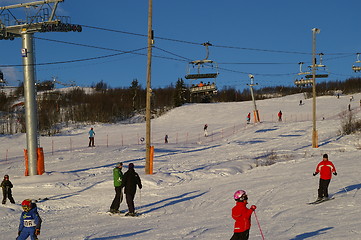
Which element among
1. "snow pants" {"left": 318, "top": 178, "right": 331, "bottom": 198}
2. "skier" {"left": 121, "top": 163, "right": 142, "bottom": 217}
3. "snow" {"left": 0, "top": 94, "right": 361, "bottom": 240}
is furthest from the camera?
"snow pants" {"left": 318, "top": 178, "right": 331, "bottom": 198}

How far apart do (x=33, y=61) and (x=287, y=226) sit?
51.2 feet

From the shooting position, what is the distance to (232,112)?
7456cm

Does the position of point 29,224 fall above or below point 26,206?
below

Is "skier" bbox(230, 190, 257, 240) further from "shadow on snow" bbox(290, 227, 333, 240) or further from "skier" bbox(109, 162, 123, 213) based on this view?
"skier" bbox(109, 162, 123, 213)

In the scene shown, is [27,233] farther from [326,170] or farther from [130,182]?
[326,170]

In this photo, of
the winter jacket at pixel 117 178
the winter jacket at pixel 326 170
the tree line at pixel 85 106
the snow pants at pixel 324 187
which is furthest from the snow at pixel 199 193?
the tree line at pixel 85 106

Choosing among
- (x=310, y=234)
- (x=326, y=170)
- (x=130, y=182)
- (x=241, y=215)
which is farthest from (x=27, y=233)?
(x=326, y=170)

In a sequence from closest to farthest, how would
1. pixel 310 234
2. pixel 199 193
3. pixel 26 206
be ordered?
pixel 26 206 → pixel 310 234 → pixel 199 193

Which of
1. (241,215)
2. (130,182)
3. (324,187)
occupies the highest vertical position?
(241,215)

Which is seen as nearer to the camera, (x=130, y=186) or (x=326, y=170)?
(x=130, y=186)

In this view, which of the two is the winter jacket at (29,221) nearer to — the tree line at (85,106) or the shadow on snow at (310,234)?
the shadow on snow at (310,234)

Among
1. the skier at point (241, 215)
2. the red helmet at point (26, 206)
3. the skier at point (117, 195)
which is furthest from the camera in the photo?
the skier at point (117, 195)

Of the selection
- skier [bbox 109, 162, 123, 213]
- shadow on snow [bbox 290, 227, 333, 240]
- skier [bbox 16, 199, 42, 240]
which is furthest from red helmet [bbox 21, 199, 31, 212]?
shadow on snow [bbox 290, 227, 333, 240]

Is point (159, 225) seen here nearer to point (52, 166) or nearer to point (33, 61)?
point (33, 61)
